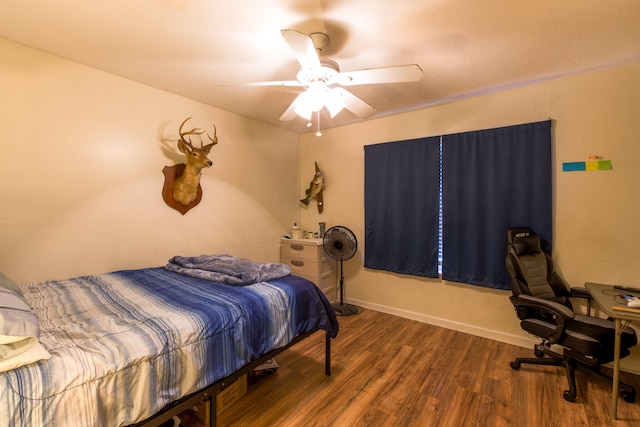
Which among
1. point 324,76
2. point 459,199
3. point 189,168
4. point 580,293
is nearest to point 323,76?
point 324,76

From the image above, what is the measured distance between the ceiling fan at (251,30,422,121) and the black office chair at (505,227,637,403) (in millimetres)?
→ 1783

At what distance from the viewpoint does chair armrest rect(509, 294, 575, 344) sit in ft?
6.28

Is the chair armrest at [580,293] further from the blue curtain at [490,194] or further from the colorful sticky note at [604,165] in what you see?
the colorful sticky note at [604,165]

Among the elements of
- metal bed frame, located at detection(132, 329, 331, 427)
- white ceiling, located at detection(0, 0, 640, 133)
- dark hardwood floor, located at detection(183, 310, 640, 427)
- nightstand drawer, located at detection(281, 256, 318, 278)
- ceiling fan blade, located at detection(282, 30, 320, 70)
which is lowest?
dark hardwood floor, located at detection(183, 310, 640, 427)

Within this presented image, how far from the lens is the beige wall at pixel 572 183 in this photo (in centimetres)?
224

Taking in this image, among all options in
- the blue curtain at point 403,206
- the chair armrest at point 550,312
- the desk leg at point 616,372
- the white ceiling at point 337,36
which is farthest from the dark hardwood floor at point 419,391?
the white ceiling at point 337,36

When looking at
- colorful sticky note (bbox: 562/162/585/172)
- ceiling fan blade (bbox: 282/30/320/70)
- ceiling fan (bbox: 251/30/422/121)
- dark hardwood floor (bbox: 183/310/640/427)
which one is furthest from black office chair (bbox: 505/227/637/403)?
ceiling fan blade (bbox: 282/30/320/70)

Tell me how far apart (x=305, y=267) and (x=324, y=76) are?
2492mm

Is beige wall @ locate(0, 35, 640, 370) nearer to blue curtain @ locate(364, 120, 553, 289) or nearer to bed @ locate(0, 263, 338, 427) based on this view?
blue curtain @ locate(364, 120, 553, 289)

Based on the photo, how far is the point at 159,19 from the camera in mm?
1708

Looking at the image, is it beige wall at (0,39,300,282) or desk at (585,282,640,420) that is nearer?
desk at (585,282,640,420)

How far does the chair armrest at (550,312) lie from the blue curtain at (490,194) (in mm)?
518

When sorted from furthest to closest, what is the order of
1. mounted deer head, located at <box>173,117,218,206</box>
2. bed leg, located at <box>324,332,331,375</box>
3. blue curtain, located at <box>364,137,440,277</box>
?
blue curtain, located at <box>364,137,440,277</box> → mounted deer head, located at <box>173,117,218,206</box> → bed leg, located at <box>324,332,331,375</box>

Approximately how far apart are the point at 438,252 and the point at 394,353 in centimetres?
122
